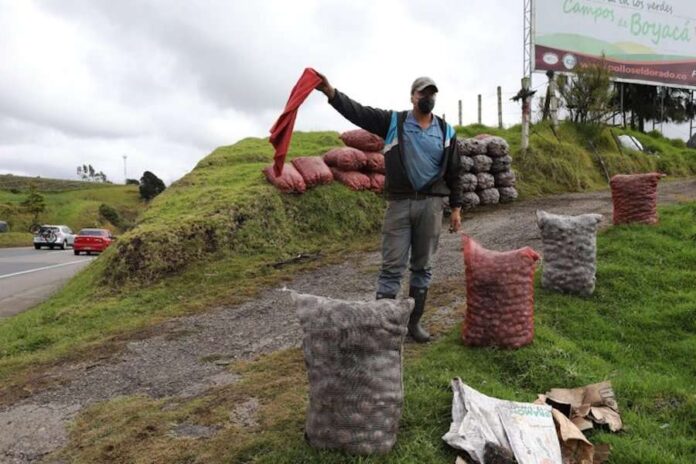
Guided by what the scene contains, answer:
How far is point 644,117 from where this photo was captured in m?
23.9

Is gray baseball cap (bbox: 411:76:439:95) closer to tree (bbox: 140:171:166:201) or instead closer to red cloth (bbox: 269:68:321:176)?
red cloth (bbox: 269:68:321:176)

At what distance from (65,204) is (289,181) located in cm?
5755

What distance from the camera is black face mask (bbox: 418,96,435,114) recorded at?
3.48 m

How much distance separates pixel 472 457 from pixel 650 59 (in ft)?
69.1

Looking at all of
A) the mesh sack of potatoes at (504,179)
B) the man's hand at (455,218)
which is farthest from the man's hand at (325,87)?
the mesh sack of potatoes at (504,179)

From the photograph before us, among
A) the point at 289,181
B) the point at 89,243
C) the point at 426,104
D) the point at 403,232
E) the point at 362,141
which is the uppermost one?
the point at 362,141

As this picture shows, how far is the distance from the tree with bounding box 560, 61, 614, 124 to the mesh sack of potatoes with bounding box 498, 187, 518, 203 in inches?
251

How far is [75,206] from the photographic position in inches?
2205

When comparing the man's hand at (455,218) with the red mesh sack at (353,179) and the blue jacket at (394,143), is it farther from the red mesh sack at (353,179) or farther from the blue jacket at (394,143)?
the red mesh sack at (353,179)

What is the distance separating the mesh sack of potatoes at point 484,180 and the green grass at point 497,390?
252 inches

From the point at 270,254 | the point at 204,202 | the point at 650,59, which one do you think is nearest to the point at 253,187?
the point at 204,202

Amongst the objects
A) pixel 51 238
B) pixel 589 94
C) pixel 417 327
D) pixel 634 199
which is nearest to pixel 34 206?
pixel 51 238

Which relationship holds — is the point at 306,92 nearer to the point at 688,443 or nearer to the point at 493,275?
the point at 493,275

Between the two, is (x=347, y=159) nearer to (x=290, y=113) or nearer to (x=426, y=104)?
(x=426, y=104)
